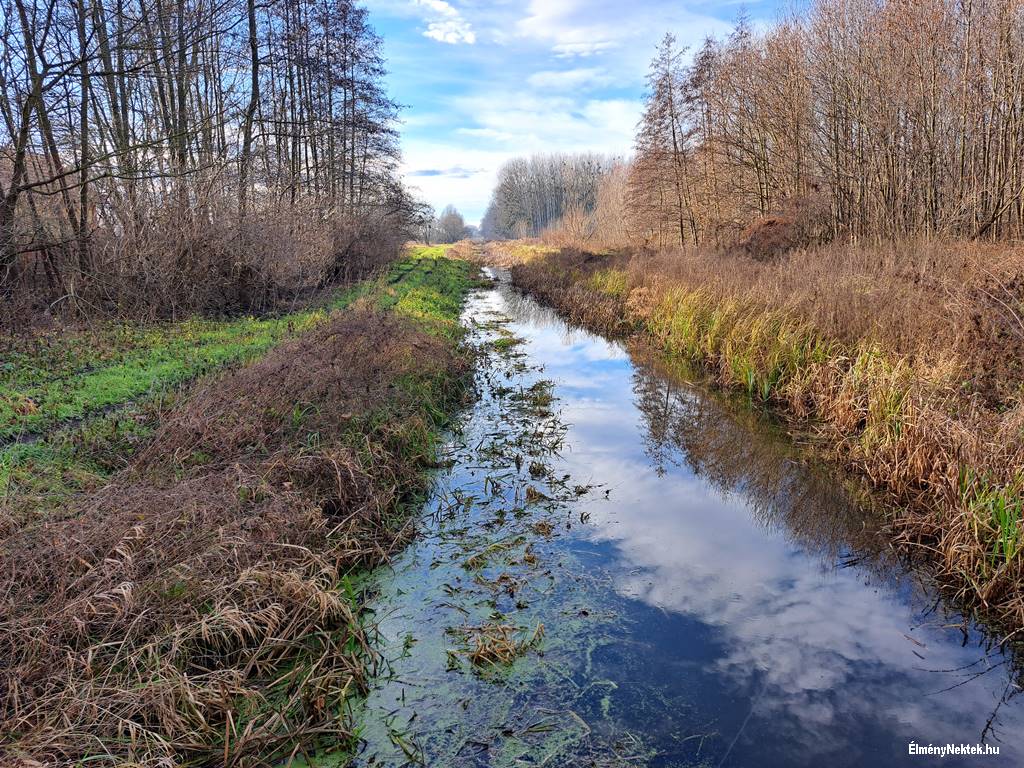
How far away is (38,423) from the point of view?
231 inches

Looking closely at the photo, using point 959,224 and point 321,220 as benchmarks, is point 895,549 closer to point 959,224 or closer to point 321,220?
point 959,224

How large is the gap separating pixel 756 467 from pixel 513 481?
285 centimetres

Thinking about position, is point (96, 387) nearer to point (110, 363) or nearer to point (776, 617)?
point (110, 363)

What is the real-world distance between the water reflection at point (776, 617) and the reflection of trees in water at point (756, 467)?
2 centimetres

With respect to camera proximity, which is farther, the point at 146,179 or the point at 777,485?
the point at 146,179

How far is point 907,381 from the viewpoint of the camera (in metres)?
6.46

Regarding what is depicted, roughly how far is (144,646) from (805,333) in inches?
347

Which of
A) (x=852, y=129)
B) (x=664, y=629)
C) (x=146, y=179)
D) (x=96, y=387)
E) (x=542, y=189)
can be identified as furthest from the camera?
(x=542, y=189)

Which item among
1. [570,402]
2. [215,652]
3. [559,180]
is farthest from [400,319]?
[559,180]

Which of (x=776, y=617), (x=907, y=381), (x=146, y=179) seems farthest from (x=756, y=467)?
(x=146, y=179)

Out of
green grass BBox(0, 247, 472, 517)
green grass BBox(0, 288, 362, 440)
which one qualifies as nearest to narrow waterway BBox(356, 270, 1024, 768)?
green grass BBox(0, 247, 472, 517)

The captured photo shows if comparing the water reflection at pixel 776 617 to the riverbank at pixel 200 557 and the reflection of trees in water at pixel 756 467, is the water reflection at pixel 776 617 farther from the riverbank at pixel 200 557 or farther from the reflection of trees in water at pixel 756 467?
the riverbank at pixel 200 557

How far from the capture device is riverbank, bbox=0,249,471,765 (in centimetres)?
291

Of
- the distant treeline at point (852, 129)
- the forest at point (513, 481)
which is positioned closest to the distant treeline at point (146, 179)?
the forest at point (513, 481)
